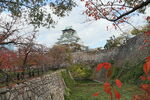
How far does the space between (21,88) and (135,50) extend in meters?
11.2

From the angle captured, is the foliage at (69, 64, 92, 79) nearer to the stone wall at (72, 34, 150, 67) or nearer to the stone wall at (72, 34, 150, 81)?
the stone wall at (72, 34, 150, 81)

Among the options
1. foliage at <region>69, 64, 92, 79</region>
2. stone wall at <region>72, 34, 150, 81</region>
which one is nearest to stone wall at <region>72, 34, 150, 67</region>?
stone wall at <region>72, 34, 150, 81</region>

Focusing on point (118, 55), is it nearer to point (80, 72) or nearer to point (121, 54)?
point (121, 54)

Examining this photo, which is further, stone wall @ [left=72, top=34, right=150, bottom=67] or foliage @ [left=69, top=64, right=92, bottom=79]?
foliage @ [left=69, top=64, right=92, bottom=79]

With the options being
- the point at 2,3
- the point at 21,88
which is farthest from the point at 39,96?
the point at 2,3

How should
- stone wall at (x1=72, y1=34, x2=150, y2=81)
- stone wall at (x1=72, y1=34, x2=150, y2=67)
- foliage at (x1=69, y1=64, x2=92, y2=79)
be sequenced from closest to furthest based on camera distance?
stone wall at (x1=72, y1=34, x2=150, y2=67) → stone wall at (x1=72, y1=34, x2=150, y2=81) → foliage at (x1=69, y1=64, x2=92, y2=79)

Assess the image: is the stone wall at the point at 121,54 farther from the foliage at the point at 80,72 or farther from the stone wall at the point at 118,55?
the foliage at the point at 80,72

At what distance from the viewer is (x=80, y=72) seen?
746 inches

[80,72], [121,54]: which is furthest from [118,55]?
[80,72]

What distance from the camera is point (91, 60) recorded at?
22.2 meters

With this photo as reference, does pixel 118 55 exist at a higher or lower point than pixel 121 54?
lower

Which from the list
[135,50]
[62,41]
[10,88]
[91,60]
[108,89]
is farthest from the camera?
[62,41]

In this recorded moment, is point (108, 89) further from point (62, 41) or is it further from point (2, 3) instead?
point (62, 41)

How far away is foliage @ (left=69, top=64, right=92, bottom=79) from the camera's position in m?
18.8
